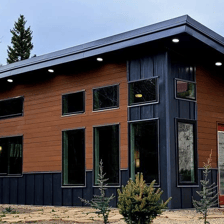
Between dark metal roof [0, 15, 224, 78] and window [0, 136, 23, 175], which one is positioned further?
window [0, 136, 23, 175]

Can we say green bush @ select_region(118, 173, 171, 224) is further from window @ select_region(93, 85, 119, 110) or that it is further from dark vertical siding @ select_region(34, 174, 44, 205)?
dark vertical siding @ select_region(34, 174, 44, 205)

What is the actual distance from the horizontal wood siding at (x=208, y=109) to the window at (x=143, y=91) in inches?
53.7

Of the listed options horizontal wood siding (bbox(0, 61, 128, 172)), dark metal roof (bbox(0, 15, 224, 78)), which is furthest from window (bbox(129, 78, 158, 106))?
dark metal roof (bbox(0, 15, 224, 78))

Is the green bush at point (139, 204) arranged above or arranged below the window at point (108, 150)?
below

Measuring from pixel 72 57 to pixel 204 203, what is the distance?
694 centimetres

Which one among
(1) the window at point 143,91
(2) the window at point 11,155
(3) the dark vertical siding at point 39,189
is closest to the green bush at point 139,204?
(1) the window at point 143,91

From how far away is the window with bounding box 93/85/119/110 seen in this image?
1277 centimetres

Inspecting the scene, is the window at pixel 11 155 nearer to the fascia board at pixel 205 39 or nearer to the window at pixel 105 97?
the window at pixel 105 97

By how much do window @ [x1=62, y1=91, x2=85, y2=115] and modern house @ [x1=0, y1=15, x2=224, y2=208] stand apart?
1.2 inches

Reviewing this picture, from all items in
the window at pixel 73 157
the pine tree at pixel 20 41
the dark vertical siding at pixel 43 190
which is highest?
the pine tree at pixel 20 41

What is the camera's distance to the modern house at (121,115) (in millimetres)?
11594

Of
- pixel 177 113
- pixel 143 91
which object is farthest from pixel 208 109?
pixel 143 91

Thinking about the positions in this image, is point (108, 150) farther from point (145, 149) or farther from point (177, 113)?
point (177, 113)

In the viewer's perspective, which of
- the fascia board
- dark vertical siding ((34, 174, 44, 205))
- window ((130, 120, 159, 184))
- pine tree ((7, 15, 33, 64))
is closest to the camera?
the fascia board
